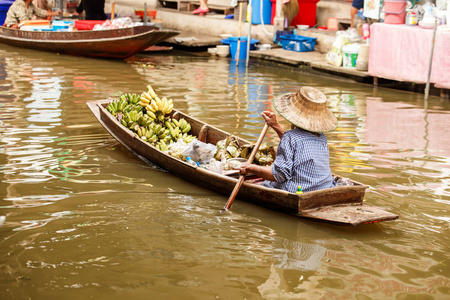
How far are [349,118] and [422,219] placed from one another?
391 centimetres

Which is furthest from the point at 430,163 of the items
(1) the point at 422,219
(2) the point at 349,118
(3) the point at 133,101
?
(3) the point at 133,101

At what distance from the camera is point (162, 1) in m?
18.5

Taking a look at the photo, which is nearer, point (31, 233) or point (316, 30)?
point (31, 233)

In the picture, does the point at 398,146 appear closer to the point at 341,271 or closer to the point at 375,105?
the point at 375,105

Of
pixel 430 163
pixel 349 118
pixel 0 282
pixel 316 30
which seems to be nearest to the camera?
pixel 0 282

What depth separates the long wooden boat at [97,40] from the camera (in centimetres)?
1330

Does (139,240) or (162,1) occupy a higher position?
(162,1)

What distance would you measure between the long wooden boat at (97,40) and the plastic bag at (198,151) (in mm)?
7539

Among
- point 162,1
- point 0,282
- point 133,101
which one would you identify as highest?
point 162,1

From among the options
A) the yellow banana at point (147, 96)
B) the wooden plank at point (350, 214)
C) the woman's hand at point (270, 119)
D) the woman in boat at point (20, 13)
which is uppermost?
the woman in boat at point (20, 13)

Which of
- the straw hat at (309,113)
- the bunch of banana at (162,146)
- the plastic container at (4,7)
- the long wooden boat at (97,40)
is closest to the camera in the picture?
the straw hat at (309,113)

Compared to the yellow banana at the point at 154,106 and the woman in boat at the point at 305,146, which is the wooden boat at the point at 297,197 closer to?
the woman in boat at the point at 305,146

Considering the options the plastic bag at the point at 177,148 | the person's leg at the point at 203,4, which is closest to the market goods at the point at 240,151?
the plastic bag at the point at 177,148

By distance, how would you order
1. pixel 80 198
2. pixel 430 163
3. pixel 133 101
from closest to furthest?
pixel 80 198
pixel 430 163
pixel 133 101
